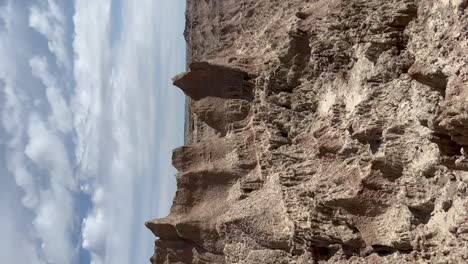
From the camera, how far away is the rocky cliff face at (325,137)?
12.9 metres

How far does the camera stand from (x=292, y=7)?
968 inches

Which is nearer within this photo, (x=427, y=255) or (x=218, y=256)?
(x=427, y=255)

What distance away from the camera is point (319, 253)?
18.7 m

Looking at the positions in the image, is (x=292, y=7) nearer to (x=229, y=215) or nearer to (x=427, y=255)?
(x=229, y=215)

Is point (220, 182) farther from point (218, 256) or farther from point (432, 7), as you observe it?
point (432, 7)

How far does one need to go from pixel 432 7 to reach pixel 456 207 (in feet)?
14.5

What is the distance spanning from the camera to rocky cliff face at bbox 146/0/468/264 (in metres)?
12.9

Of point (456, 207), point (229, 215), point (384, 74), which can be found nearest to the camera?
point (456, 207)

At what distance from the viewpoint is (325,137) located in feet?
60.6

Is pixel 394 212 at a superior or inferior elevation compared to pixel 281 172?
inferior

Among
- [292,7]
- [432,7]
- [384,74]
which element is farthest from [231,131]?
[432,7]

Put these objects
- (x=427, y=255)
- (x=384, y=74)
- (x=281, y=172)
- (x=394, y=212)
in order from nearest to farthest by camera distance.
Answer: (x=427, y=255), (x=394, y=212), (x=384, y=74), (x=281, y=172)

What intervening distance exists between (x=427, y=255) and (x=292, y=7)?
13.8 metres

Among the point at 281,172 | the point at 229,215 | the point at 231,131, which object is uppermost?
the point at 231,131
